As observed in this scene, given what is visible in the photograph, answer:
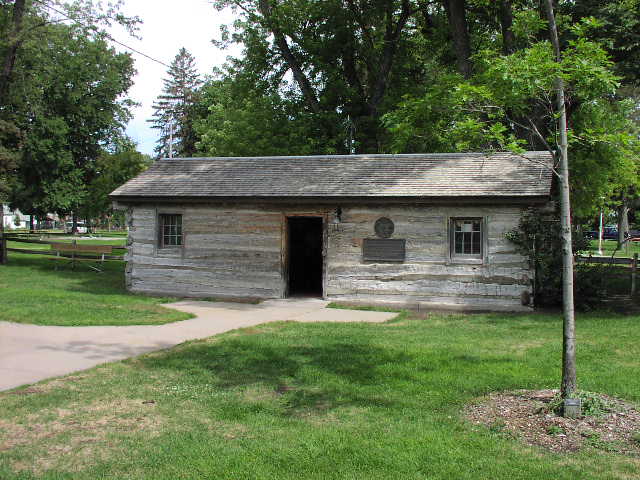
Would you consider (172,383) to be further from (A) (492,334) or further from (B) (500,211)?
(B) (500,211)

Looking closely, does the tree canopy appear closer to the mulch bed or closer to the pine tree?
the mulch bed

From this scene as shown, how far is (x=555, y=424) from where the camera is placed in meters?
5.64

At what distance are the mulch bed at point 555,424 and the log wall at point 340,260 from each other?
301 inches

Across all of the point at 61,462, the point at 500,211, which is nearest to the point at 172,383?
the point at 61,462

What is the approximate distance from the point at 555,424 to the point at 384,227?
9357 millimetres

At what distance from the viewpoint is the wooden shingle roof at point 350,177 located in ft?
46.1

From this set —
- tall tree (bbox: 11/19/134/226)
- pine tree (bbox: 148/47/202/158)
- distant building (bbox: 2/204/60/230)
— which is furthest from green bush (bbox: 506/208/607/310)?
distant building (bbox: 2/204/60/230)

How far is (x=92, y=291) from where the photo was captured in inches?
664

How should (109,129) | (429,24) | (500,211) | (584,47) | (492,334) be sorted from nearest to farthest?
(584,47)
(492,334)
(500,211)
(429,24)
(109,129)

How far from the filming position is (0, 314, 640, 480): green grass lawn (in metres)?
4.72

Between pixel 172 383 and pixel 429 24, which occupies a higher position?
pixel 429 24

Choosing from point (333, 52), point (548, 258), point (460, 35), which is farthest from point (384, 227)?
point (333, 52)

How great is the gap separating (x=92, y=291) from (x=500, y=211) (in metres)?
11.5

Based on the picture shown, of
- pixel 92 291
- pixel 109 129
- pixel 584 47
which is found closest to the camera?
pixel 584 47
